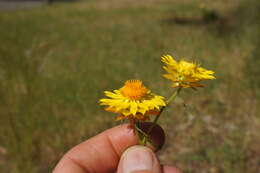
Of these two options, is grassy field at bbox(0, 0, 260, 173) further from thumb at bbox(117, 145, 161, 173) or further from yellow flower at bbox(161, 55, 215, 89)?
thumb at bbox(117, 145, 161, 173)

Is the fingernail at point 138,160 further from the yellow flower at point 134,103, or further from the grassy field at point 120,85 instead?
the grassy field at point 120,85

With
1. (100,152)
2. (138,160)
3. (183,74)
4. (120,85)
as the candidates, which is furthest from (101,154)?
(120,85)

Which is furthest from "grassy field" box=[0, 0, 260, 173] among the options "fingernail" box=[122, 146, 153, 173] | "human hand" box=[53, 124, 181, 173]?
"human hand" box=[53, 124, 181, 173]

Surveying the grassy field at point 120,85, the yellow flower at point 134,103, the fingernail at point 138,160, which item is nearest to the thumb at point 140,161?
the fingernail at point 138,160

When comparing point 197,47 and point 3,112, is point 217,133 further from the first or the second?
point 197,47

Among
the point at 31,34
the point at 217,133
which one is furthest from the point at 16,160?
the point at 31,34

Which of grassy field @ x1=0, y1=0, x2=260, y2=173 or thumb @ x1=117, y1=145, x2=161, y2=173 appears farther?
grassy field @ x1=0, y1=0, x2=260, y2=173
